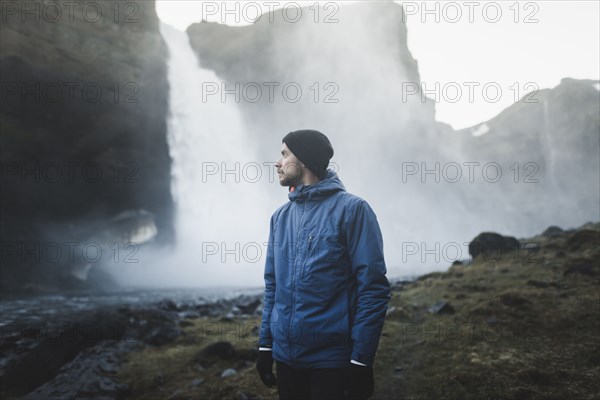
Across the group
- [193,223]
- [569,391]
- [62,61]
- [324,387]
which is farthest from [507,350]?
[193,223]

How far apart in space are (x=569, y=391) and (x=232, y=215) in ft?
147

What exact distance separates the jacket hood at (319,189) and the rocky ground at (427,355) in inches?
131

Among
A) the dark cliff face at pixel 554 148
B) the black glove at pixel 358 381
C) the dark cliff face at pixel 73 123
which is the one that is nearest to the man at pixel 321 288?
the black glove at pixel 358 381

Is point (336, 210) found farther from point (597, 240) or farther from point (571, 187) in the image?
point (571, 187)

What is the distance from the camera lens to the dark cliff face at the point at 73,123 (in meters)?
22.6

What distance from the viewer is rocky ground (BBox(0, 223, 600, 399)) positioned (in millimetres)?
4238

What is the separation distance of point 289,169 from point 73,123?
1165 inches

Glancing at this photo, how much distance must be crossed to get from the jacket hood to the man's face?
0.27 feet

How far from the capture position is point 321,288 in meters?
2.14

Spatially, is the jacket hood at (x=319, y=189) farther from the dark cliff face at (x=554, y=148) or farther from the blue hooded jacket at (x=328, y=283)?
the dark cliff face at (x=554, y=148)

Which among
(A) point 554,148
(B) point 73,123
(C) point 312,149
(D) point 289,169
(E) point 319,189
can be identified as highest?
(A) point 554,148

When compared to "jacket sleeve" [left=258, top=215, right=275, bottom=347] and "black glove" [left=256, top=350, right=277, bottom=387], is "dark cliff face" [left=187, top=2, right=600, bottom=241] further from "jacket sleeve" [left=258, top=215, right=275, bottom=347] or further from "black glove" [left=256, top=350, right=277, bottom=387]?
"black glove" [left=256, top=350, right=277, bottom=387]

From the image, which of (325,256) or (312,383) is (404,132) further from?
(312,383)

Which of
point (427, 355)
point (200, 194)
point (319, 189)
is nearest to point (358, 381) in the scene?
point (319, 189)
